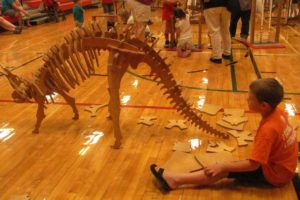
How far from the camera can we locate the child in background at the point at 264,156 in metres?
2.38

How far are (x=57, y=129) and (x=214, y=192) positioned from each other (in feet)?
6.58

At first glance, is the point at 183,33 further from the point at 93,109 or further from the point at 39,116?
the point at 39,116

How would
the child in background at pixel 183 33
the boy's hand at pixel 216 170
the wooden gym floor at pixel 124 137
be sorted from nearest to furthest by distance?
the boy's hand at pixel 216 170
the wooden gym floor at pixel 124 137
the child in background at pixel 183 33

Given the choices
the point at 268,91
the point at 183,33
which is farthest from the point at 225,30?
the point at 268,91

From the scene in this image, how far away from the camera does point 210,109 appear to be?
4.20 meters

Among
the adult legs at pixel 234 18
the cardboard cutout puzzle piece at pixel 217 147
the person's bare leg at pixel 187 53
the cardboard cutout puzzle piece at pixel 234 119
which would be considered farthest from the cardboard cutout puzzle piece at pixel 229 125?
the adult legs at pixel 234 18

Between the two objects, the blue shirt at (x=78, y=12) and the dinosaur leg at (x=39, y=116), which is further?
the blue shirt at (x=78, y=12)

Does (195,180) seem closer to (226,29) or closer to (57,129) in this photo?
(57,129)

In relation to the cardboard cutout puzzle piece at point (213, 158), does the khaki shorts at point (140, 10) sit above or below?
above

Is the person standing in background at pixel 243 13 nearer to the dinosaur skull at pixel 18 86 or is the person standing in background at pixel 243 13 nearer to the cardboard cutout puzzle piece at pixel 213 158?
the cardboard cutout puzzle piece at pixel 213 158

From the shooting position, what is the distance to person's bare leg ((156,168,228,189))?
271 centimetres

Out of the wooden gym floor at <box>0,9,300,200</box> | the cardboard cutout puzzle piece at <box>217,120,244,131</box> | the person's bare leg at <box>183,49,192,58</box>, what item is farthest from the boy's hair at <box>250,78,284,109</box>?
the person's bare leg at <box>183,49,192,58</box>

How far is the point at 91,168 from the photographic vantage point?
3.14 m

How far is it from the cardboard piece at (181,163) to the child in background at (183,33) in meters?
3.77
